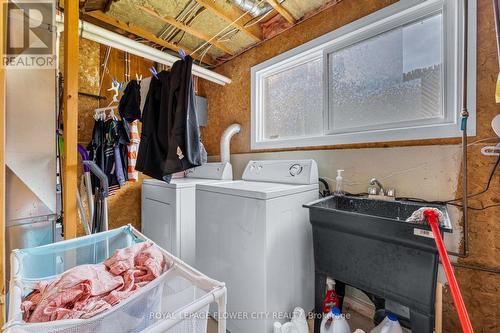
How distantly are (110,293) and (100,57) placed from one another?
8.11 ft

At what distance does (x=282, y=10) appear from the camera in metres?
1.86

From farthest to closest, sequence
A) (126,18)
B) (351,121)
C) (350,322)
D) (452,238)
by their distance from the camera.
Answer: (126,18) → (351,121) → (350,322) → (452,238)

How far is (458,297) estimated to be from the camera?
718 millimetres

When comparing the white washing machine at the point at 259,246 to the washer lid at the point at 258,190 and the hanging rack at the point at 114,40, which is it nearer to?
the washer lid at the point at 258,190

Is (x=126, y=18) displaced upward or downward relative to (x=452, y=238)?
upward

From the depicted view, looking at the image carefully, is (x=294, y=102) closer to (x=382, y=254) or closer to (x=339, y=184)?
(x=339, y=184)

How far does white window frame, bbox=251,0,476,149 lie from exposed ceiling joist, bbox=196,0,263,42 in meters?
0.35

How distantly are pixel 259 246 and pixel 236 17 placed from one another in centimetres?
196

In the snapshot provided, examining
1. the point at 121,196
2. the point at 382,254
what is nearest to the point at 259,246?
the point at 382,254

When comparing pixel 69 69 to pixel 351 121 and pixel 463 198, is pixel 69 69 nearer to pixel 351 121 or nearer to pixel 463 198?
pixel 351 121

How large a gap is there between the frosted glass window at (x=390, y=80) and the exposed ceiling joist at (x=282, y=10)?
496mm

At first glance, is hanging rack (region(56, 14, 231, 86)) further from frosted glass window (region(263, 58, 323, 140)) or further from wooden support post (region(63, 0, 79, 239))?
frosted glass window (region(263, 58, 323, 140))

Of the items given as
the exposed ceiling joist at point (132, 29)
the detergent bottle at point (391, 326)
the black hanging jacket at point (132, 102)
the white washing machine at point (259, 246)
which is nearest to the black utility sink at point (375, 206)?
the white washing machine at point (259, 246)

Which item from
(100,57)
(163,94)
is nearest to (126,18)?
(100,57)
